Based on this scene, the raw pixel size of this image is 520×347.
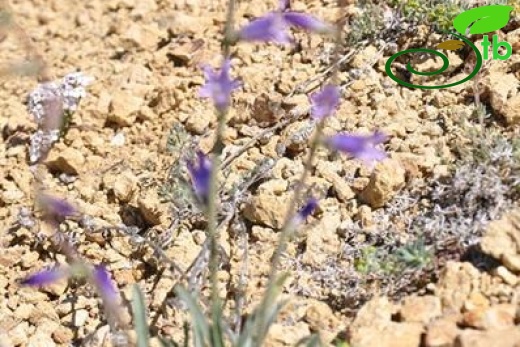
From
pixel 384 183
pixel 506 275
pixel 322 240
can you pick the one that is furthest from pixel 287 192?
pixel 506 275

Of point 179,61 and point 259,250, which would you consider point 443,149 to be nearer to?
point 259,250

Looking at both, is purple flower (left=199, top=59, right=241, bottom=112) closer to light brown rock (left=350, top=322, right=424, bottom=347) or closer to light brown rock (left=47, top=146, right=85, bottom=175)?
light brown rock (left=350, top=322, right=424, bottom=347)

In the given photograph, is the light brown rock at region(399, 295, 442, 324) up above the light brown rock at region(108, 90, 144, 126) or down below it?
below

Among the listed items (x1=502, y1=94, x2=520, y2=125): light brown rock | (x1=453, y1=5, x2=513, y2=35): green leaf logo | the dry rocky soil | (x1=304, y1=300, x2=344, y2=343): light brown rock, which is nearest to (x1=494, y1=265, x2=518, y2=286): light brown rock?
the dry rocky soil

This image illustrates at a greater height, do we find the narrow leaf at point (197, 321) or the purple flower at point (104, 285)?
the purple flower at point (104, 285)

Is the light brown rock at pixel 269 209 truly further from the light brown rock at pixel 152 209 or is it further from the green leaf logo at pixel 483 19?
the green leaf logo at pixel 483 19

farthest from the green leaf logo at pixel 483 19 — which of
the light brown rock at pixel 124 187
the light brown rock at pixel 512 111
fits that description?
the light brown rock at pixel 124 187

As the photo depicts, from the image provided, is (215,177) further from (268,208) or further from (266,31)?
(268,208)
